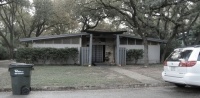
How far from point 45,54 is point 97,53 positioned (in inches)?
215

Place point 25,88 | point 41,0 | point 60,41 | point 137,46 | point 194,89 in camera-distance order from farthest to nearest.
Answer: point 41,0, point 137,46, point 60,41, point 194,89, point 25,88

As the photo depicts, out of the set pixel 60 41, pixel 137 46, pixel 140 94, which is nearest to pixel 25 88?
pixel 140 94

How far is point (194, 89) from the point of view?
414 inches

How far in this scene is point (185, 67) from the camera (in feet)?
31.1

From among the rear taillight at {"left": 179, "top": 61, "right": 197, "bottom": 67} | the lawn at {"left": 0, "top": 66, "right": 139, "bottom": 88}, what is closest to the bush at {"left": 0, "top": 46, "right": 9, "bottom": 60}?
the lawn at {"left": 0, "top": 66, "right": 139, "bottom": 88}

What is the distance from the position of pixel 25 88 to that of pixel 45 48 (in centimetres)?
1434

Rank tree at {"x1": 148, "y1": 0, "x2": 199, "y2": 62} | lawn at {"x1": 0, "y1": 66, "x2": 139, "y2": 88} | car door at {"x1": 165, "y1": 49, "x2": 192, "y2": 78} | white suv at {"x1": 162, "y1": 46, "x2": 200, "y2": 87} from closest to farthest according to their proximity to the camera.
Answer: white suv at {"x1": 162, "y1": 46, "x2": 200, "y2": 87}, car door at {"x1": 165, "y1": 49, "x2": 192, "y2": 78}, lawn at {"x1": 0, "y1": 66, "x2": 139, "y2": 88}, tree at {"x1": 148, "y1": 0, "x2": 199, "y2": 62}

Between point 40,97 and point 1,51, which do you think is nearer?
point 40,97

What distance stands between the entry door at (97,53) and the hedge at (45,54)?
2498mm

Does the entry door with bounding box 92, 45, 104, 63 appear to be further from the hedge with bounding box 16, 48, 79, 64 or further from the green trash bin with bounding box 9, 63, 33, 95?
the green trash bin with bounding box 9, 63, 33, 95

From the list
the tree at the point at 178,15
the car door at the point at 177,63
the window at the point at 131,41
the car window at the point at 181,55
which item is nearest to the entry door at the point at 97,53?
the window at the point at 131,41

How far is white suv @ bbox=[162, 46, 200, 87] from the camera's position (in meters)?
9.34

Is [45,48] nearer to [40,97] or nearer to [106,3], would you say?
[106,3]

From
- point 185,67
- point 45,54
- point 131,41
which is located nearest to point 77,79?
point 185,67
